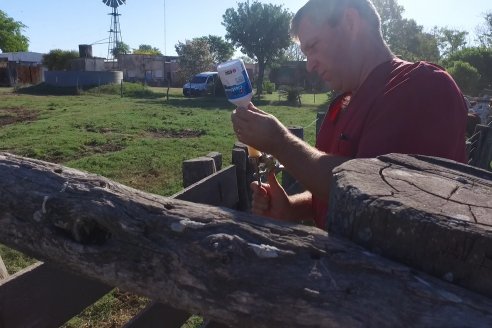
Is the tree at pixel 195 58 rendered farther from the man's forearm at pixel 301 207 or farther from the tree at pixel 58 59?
the man's forearm at pixel 301 207

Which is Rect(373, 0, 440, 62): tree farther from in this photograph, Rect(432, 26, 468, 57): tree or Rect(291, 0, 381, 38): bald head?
Rect(291, 0, 381, 38): bald head

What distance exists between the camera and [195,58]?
51.0m

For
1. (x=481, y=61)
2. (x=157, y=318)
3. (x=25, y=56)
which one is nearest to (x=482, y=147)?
(x=157, y=318)

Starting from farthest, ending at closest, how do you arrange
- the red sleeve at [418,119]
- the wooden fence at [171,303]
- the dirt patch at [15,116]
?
the dirt patch at [15,116]
the red sleeve at [418,119]
the wooden fence at [171,303]

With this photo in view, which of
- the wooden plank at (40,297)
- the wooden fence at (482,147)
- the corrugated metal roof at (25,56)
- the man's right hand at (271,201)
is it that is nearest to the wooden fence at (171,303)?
the wooden plank at (40,297)

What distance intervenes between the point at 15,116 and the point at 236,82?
1732cm

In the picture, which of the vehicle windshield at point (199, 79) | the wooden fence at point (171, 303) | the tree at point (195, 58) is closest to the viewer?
the wooden fence at point (171, 303)

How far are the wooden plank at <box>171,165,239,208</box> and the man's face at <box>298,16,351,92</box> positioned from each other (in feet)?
2.84

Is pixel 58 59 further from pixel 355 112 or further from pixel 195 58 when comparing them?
pixel 355 112

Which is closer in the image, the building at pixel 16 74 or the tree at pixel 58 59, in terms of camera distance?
the building at pixel 16 74

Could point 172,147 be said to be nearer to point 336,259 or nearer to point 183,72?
point 336,259

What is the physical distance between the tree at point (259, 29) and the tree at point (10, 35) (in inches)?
1956

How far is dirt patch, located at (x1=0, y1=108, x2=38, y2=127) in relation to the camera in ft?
Answer: 53.2

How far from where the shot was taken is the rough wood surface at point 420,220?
3.01 feet
